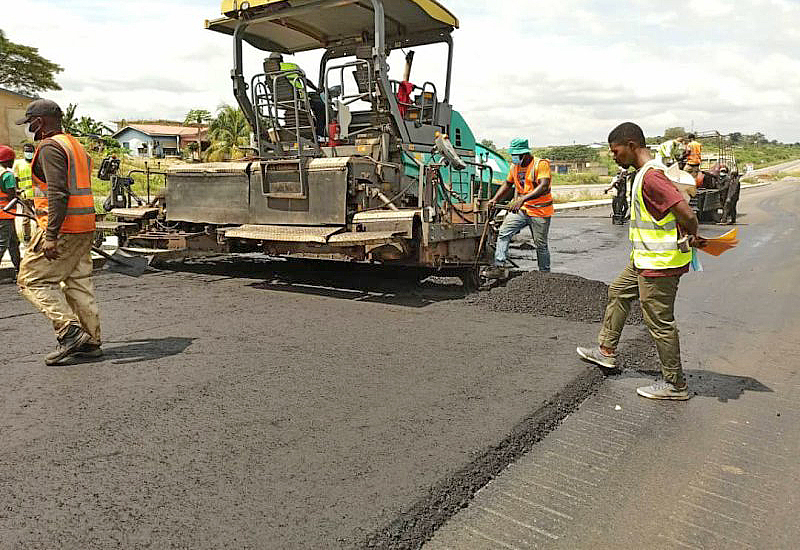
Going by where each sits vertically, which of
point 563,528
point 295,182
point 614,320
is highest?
point 295,182

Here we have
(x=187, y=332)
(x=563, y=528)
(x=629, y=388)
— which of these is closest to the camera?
(x=563, y=528)

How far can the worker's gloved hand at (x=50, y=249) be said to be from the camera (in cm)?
447

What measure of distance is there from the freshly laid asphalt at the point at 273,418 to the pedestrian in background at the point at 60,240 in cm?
27

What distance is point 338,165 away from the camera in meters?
6.82

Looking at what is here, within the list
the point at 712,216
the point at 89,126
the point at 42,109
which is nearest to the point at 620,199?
the point at 712,216

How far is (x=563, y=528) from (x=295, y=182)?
5181 millimetres

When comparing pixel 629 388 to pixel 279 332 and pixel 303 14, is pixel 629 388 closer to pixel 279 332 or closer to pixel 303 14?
pixel 279 332

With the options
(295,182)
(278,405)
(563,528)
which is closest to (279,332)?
(278,405)

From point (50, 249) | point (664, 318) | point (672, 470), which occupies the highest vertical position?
point (50, 249)

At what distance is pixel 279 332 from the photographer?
545 cm

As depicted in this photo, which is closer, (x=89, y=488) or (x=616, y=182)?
(x=89, y=488)

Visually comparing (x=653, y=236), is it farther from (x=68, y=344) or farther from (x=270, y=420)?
(x=68, y=344)

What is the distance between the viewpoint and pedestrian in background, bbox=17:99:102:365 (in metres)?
4.46

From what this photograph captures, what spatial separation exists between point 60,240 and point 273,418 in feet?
6.91
